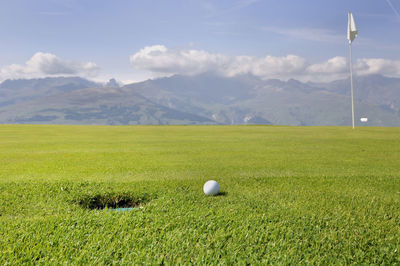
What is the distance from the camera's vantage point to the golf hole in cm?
638

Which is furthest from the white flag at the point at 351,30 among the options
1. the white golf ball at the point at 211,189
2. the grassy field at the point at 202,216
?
the white golf ball at the point at 211,189

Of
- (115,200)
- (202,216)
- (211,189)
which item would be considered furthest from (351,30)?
(202,216)

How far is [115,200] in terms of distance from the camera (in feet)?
21.4

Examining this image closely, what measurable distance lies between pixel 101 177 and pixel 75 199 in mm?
2234

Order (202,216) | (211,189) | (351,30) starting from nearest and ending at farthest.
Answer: (202,216), (211,189), (351,30)

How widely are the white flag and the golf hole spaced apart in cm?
3019

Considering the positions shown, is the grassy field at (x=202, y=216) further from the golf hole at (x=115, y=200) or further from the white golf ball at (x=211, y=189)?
the white golf ball at (x=211, y=189)

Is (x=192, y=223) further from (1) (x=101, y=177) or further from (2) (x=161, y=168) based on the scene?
(2) (x=161, y=168)

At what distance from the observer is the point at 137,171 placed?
934 centimetres

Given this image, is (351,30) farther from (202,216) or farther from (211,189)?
(202,216)

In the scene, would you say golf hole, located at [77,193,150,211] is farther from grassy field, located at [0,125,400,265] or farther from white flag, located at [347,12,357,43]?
white flag, located at [347,12,357,43]

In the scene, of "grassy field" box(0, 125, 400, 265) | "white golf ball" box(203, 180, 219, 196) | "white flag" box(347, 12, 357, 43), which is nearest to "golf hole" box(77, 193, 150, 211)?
"grassy field" box(0, 125, 400, 265)

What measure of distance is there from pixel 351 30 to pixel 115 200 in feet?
102

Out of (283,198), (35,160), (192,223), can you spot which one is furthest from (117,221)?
(35,160)
